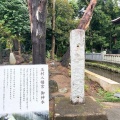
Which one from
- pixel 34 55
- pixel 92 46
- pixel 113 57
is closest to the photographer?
pixel 34 55

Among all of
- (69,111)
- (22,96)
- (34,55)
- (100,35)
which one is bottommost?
(69,111)

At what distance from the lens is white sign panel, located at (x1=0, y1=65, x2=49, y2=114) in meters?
3.19

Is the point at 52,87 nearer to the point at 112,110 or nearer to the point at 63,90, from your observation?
the point at 63,90

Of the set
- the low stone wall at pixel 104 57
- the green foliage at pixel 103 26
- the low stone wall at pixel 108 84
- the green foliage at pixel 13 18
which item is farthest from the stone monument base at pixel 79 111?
the green foliage at pixel 103 26

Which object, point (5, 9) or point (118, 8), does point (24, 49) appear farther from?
point (118, 8)

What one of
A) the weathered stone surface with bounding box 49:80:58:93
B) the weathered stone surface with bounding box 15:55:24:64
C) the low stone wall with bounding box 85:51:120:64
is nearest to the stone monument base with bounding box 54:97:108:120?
the weathered stone surface with bounding box 49:80:58:93

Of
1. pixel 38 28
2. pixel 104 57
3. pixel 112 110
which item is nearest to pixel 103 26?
pixel 104 57

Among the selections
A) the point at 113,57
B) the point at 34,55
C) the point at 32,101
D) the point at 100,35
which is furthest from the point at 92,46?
the point at 32,101

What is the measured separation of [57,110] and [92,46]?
851 inches

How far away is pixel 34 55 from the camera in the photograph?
711cm

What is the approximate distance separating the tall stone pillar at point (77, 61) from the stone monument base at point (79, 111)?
198 mm

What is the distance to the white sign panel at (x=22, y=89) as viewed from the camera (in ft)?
10.5

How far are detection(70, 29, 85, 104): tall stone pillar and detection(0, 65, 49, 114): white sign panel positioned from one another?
6.16 ft

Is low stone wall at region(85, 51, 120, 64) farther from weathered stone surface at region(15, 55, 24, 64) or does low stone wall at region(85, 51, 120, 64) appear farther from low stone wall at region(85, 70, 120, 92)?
weathered stone surface at region(15, 55, 24, 64)
